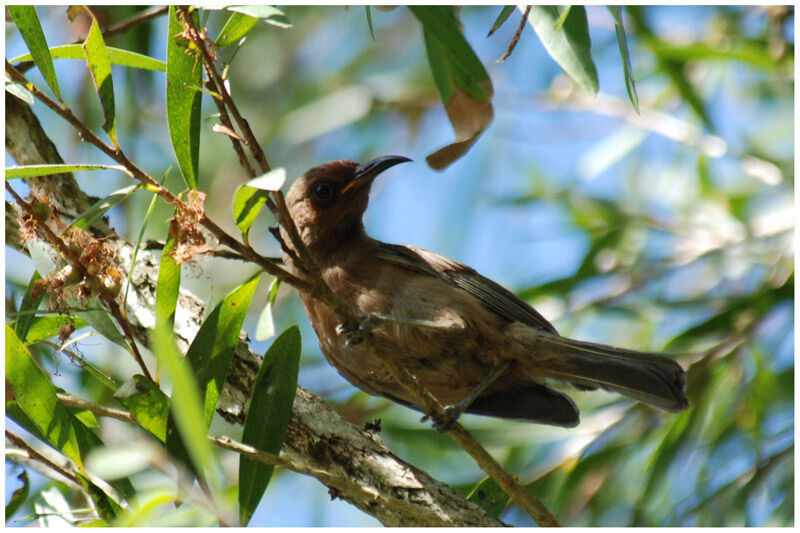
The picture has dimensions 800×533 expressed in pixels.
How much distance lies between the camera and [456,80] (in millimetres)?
3482

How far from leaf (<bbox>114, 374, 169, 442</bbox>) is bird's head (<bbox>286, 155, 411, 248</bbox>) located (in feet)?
5.37

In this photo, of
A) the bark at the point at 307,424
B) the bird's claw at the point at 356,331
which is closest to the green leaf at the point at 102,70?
the bark at the point at 307,424

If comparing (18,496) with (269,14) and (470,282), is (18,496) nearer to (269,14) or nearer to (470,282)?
(269,14)

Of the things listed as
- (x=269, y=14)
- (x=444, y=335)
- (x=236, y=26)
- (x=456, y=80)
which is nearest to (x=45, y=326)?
(x=236, y=26)

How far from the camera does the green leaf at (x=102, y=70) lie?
2.66 meters

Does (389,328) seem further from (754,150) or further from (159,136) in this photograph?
(159,136)

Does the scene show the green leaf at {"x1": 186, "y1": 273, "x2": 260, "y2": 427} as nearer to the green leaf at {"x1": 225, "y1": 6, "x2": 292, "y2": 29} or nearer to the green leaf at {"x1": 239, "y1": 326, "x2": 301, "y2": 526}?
the green leaf at {"x1": 239, "y1": 326, "x2": 301, "y2": 526}

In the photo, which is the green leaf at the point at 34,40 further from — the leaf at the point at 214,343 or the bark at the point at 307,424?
the leaf at the point at 214,343

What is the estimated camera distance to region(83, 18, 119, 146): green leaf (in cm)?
266

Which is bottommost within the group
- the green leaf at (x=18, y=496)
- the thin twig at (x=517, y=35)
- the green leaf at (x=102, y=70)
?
the green leaf at (x=18, y=496)

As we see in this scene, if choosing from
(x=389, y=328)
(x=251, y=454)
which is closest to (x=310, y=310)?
(x=389, y=328)

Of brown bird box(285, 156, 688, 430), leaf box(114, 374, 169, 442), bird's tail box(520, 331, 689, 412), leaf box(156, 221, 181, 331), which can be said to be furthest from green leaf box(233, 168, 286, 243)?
bird's tail box(520, 331, 689, 412)

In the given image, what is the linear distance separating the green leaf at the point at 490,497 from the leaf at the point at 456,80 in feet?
4.73

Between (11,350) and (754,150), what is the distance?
5.04m
